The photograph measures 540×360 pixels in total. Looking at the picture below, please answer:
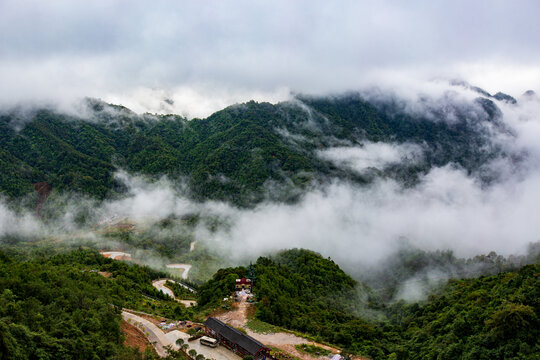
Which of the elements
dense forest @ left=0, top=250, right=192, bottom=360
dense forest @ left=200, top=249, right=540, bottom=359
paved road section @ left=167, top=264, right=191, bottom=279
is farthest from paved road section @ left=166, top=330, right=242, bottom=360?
paved road section @ left=167, top=264, right=191, bottom=279

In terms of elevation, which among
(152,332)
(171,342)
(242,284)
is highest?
(242,284)

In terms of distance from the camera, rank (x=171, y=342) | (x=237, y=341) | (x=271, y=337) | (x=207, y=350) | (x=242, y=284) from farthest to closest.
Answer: (x=242, y=284)
(x=271, y=337)
(x=171, y=342)
(x=207, y=350)
(x=237, y=341)

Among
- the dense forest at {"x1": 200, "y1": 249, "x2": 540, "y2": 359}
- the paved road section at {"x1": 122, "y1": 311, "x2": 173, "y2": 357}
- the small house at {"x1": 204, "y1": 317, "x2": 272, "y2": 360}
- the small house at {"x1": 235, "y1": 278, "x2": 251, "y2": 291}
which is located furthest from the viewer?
the small house at {"x1": 235, "y1": 278, "x2": 251, "y2": 291}

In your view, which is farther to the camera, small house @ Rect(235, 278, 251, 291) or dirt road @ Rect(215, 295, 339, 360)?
small house @ Rect(235, 278, 251, 291)

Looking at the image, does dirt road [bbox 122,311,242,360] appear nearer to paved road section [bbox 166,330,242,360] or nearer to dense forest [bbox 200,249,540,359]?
paved road section [bbox 166,330,242,360]

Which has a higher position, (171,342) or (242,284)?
(242,284)

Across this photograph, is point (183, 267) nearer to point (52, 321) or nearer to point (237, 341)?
point (237, 341)

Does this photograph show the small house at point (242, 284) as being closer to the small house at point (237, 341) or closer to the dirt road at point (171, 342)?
the small house at point (237, 341)

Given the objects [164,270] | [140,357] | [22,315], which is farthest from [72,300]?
[164,270]

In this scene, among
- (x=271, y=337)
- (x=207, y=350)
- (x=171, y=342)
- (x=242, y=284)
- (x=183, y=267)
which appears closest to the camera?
(x=207, y=350)

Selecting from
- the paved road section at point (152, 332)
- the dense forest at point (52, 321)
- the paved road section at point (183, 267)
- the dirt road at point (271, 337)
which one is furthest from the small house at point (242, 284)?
the paved road section at point (183, 267)

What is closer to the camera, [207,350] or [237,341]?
[237,341]

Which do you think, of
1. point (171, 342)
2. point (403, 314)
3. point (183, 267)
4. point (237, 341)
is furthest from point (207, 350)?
point (183, 267)
